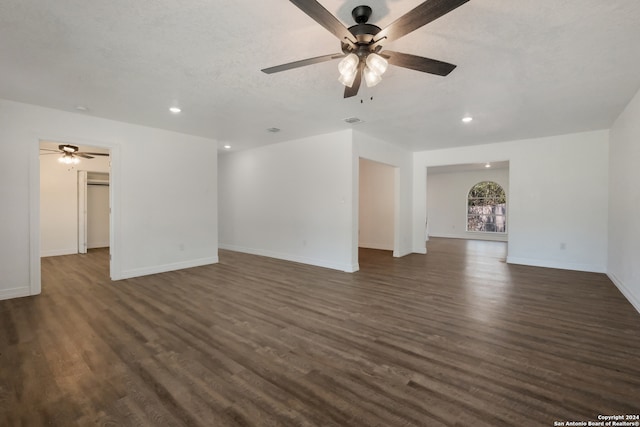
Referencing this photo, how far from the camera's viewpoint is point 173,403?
176cm

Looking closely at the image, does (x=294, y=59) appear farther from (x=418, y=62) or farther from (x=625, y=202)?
(x=625, y=202)

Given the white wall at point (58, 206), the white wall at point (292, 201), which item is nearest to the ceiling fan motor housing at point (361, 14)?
the white wall at point (292, 201)

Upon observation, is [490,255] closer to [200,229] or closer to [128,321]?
[200,229]

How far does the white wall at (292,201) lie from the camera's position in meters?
5.31

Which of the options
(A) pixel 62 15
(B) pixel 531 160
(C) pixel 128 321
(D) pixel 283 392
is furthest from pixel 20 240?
(B) pixel 531 160

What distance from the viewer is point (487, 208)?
10680mm

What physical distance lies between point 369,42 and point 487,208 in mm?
10621

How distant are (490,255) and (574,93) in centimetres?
461

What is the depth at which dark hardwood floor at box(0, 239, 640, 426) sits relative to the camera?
5.57 feet

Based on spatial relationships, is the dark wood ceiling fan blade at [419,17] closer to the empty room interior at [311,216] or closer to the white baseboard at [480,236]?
the empty room interior at [311,216]

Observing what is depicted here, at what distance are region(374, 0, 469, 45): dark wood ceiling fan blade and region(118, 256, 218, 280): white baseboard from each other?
5.13 m

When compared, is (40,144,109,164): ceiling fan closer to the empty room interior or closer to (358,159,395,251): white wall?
the empty room interior

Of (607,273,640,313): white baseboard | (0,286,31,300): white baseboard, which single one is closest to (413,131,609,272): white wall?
(607,273,640,313): white baseboard

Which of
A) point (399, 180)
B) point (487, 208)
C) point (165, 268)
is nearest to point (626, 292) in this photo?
point (399, 180)
